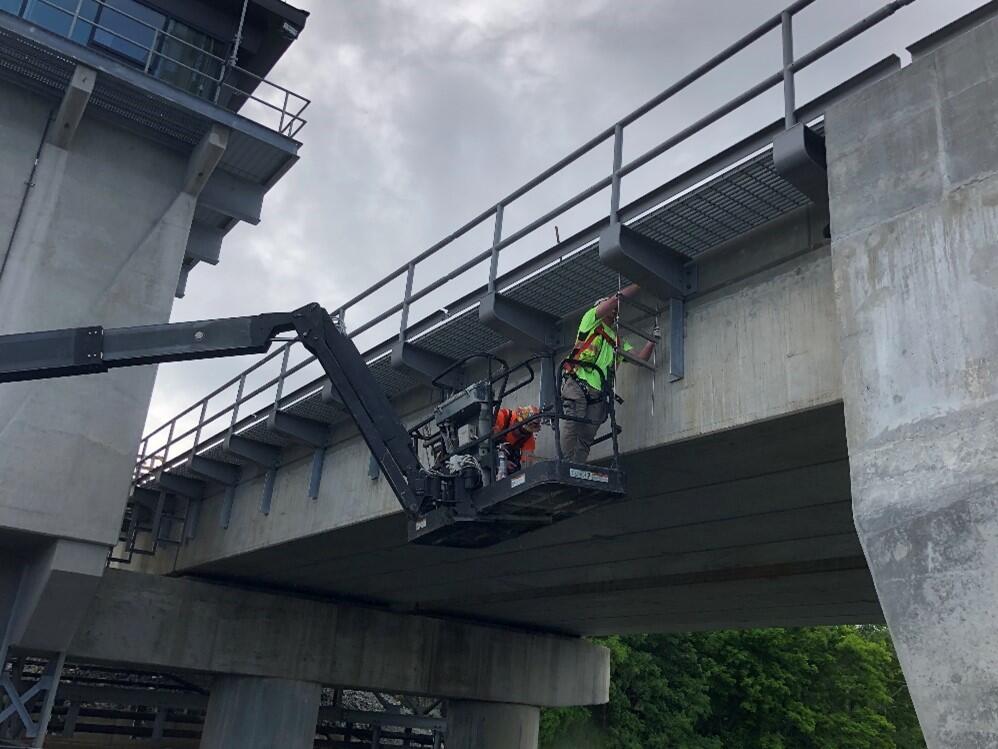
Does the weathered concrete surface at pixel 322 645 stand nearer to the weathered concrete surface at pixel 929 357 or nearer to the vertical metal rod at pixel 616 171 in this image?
the vertical metal rod at pixel 616 171

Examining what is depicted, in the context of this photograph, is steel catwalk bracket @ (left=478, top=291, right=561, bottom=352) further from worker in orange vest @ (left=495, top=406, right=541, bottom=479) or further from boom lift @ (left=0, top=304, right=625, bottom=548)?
worker in orange vest @ (left=495, top=406, right=541, bottom=479)

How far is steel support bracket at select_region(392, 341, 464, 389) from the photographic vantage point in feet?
40.0

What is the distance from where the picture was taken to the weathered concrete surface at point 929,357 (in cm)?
540

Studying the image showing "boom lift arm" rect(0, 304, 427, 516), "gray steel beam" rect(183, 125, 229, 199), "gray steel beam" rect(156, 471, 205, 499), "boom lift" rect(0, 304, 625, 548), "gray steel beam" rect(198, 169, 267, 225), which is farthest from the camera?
"gray steel beam" rect(156, 471, 205, 499)

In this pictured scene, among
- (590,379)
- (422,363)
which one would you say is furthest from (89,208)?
(590,379)

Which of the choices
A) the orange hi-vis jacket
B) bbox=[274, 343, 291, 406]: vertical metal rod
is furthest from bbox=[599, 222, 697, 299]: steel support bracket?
bbox=[274, 343, 291, 406]: vertical metal rod

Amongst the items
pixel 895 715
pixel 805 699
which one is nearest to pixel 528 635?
pixel 805 699

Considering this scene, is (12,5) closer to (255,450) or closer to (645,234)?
(255,450)

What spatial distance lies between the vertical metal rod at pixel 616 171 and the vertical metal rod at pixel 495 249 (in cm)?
194

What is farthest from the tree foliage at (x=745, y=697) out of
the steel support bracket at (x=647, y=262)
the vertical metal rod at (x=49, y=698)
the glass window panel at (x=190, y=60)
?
the steel support bracket at (x=647, y=262)

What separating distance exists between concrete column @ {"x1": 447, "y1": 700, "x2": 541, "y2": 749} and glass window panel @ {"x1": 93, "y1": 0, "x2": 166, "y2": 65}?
52.6 feet

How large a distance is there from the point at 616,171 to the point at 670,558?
758cm

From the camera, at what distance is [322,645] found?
1961cm

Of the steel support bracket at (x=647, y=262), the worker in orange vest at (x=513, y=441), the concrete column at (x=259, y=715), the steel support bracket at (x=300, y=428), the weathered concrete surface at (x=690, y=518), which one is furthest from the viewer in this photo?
the concrete column at (x=259, y=715)
